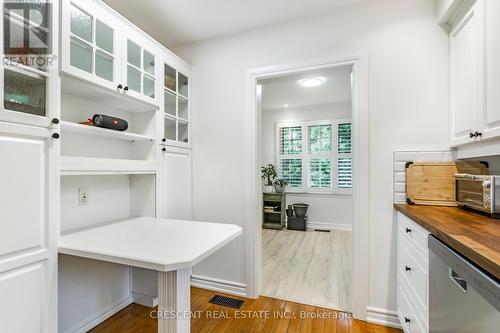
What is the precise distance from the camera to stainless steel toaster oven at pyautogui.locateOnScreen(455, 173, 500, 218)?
1.26 meters

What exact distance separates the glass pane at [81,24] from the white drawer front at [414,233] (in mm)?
2251

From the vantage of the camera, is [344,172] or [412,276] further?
[344,172]

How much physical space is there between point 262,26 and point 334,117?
9.99 feet

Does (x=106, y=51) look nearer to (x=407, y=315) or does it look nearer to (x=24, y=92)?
(x=24, y=92)

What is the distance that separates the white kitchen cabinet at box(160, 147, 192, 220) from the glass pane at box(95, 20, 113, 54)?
0.84m

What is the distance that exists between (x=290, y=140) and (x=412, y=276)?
395 centimetres

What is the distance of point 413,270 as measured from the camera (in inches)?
56.0

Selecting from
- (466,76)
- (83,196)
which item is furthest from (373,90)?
(83,196)

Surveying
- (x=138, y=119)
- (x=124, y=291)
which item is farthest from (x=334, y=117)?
(x=124, y=291)

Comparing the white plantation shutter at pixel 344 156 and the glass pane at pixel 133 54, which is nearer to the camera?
the glass pane at pixel 133 54

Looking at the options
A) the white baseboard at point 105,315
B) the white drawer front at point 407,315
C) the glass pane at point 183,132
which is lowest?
the white baseboard at point 105,315

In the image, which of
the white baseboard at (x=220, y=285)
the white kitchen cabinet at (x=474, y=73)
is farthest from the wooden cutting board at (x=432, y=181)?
the white baseboard at (x=220, y=285)

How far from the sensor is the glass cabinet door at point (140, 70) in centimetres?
180

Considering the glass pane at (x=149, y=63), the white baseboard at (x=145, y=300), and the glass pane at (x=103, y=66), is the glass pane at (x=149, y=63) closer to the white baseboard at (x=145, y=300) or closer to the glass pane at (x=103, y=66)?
the glass pane at (x=103, y=66)
